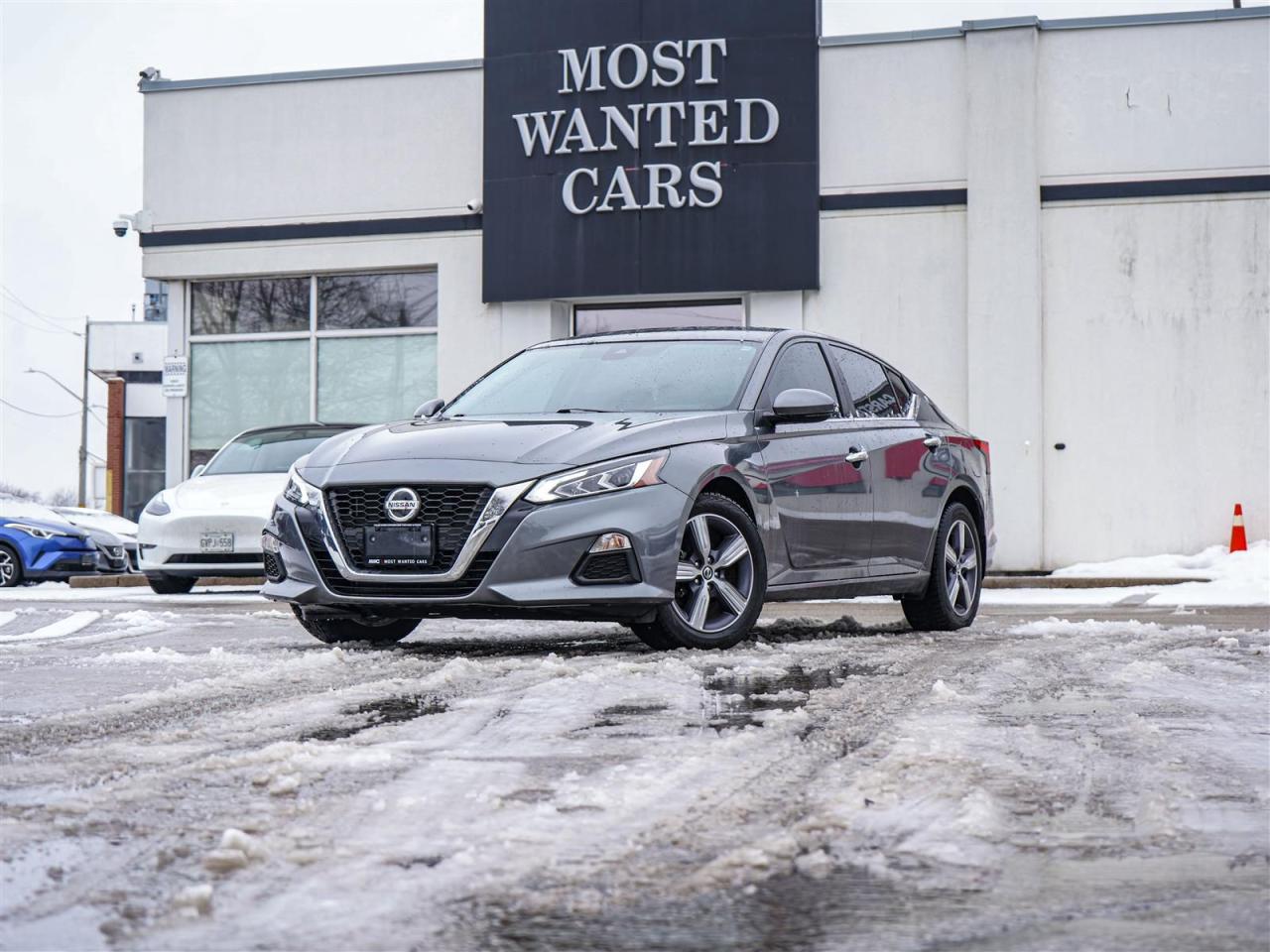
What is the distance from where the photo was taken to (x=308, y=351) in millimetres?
21922

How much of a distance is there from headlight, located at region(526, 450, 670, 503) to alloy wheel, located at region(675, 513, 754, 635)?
1.04 feet

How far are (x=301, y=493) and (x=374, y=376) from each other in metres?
13.7

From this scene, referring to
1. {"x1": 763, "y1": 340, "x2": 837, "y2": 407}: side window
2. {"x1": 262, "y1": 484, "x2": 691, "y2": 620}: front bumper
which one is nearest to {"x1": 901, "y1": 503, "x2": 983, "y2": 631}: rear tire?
{"x1": 763, "y1": 340, "x2": 837, "y2": 407}: side window

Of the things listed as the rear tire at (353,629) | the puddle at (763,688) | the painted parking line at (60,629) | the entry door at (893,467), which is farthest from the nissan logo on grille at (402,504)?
the entry door at (893,467)

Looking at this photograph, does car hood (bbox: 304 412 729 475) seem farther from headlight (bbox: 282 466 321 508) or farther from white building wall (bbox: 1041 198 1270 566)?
white building wall (bbox: 1041 198 1270 566)

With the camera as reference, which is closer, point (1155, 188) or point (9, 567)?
point (9, 567)

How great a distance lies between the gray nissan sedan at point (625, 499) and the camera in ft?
24.7

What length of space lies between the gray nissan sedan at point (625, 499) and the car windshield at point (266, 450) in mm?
6486

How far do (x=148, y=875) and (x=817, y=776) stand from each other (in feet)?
5.41

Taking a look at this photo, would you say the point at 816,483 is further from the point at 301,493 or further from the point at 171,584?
the point at 171,584

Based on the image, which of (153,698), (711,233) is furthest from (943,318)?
(153,698)

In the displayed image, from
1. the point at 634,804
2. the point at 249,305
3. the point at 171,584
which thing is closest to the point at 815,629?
the point at 634,804

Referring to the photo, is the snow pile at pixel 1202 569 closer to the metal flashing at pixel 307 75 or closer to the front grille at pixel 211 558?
the front grille at pixel 211 558

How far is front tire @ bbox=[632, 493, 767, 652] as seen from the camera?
306 inches
